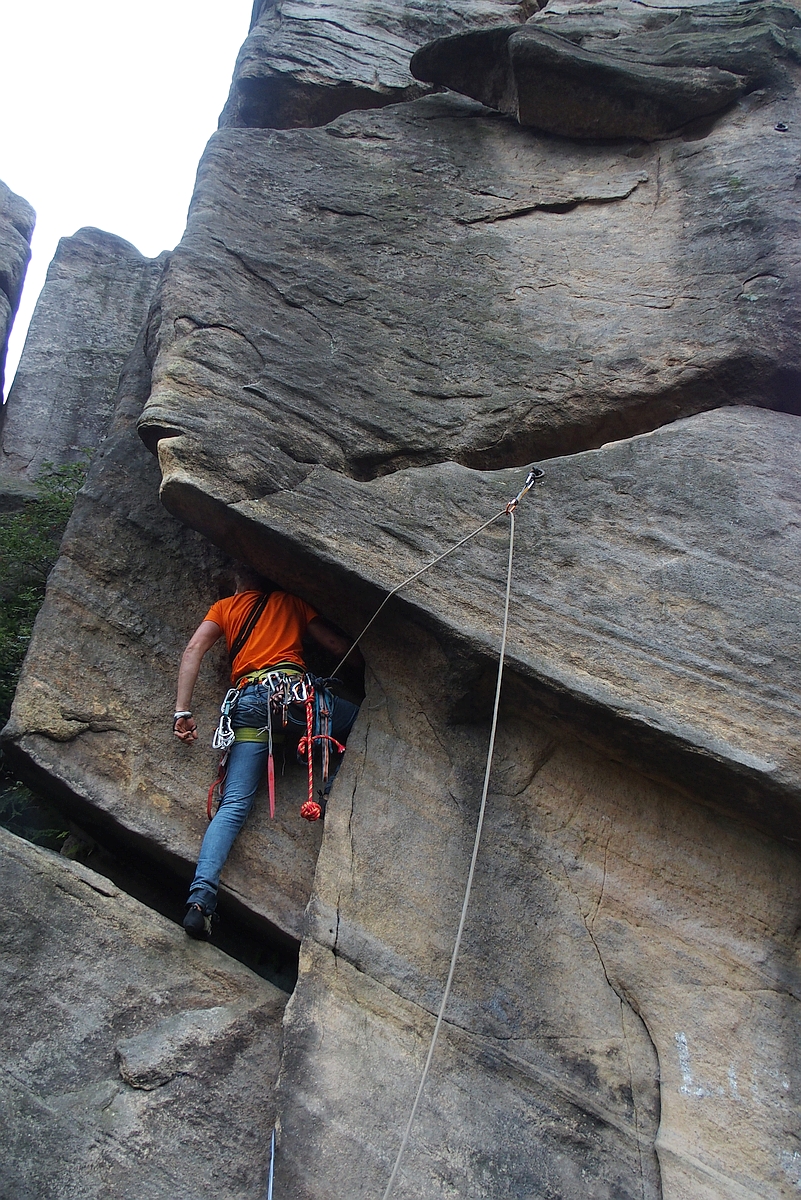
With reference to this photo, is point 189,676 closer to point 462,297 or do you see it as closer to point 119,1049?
point 119,1049

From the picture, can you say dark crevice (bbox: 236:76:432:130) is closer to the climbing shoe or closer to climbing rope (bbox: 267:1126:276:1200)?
the climbing shoe

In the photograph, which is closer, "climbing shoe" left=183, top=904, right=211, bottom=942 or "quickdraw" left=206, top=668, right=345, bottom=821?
"climbing shoe" left=183, top=904, right=211, bottom=942

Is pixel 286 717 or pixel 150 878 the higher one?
pixel 286 717

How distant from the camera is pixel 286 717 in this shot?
461 centimetres

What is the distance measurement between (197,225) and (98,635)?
287 cm

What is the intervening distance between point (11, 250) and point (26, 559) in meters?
5.11

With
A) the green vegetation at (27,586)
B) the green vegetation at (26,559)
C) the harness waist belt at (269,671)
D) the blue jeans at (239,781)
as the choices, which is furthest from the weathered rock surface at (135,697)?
the green vegetation at (26,559)

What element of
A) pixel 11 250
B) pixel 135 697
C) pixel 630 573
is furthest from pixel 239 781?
pixel 11 250

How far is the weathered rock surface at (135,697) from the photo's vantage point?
4609 mm

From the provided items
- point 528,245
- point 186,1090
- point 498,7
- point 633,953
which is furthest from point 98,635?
point 498,7

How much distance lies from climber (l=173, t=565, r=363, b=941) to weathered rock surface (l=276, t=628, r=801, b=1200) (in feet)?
1.51

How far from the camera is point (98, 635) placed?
5.25 m

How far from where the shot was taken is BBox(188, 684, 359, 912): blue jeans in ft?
14.1

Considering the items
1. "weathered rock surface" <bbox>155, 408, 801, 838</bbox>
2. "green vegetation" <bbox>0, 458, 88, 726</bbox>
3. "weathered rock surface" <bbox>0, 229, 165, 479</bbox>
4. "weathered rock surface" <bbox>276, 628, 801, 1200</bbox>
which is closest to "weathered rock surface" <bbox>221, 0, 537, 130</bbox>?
"weathered rock surface" <bbox>0, 229, 165, 479</bbox>
